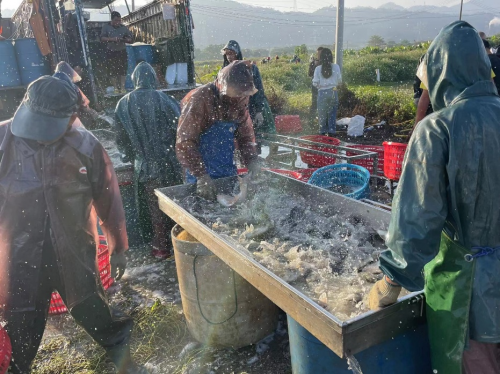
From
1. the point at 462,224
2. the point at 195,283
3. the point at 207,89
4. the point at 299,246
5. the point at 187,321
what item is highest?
the point at 207,89

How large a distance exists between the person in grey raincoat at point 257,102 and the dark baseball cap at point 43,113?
3907 millimetres

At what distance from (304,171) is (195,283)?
2.23m

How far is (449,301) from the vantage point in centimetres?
173

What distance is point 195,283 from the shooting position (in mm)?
3092

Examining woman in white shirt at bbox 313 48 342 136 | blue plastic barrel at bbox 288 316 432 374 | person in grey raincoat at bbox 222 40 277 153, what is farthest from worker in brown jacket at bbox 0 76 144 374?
woman in white shirt at bbox 313 48 342 136

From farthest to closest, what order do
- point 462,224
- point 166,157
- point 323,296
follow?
point 166,157, point 323,296, point 462,224

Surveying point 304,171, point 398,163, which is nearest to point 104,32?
point 304,171

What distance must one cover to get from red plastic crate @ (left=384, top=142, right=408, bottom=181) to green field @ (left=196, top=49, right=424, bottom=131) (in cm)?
593

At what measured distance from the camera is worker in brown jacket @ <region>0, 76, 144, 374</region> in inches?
95.7

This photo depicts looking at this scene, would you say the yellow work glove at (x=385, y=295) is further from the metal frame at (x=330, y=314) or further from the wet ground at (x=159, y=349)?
the wet ground at (x=159, y=349)

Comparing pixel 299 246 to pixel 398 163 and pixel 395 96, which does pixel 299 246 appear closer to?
pixel 398 163

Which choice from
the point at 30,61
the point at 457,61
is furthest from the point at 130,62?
the point at 457,61

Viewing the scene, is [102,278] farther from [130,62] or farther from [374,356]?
[130,62]

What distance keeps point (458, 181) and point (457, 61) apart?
0.49 meters
